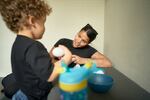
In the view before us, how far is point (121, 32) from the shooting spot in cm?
195

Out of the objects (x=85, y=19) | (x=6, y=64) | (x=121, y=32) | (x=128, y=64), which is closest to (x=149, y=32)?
(x=128, y=64)

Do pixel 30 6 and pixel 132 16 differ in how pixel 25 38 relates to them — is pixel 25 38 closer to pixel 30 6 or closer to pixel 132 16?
pixel 30 6

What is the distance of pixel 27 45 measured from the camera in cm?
98

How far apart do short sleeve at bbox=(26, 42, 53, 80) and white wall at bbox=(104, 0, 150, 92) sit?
76 centimetres

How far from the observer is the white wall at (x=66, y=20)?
2.54 meters

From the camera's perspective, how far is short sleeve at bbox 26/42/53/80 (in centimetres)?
91

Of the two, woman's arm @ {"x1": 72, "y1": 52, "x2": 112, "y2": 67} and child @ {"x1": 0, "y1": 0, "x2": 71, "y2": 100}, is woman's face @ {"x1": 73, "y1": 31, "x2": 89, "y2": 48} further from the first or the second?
child @ {"x1": 0, "y1": 0, "x2": 71, "y2": 100}

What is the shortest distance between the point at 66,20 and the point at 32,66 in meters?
1.69

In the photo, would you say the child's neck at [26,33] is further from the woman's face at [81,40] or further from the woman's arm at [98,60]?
the woman's face at [81,40]

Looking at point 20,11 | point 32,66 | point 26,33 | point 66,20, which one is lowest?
point 66,20

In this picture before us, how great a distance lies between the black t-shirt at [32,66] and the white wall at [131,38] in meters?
0.74

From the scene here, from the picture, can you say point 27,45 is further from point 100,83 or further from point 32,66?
point 100,83

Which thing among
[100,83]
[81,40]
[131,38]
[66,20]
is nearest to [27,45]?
[100,83]

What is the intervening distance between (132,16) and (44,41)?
4.18ft
